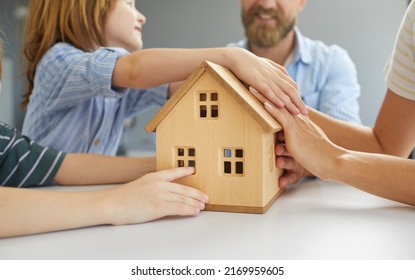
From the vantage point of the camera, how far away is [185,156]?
75 centimetres

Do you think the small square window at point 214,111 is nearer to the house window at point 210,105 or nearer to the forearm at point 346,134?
the house window at point 210,105

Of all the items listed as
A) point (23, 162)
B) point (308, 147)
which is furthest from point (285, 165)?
point (23, 162)

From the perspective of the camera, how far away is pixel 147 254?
0.53 meters

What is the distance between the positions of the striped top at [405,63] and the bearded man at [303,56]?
81cm

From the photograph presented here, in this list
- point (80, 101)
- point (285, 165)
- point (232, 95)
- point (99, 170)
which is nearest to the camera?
point (232, 95)

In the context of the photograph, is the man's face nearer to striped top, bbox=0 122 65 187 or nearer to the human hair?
the human hair

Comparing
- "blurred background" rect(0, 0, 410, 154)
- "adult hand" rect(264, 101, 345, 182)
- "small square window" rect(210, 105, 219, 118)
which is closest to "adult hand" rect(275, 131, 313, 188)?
"adult hand" rect(264, 101, 345, 182)

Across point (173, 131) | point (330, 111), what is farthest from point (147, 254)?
point (330, 111)

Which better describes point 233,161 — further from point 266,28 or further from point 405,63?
point 266,28

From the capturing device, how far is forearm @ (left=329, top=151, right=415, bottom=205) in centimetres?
73

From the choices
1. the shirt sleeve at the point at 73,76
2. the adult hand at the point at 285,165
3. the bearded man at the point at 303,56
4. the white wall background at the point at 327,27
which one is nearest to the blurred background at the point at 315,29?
the white wall background at the point at 327,27

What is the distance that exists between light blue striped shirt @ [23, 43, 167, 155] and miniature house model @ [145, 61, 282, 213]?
0.30 m

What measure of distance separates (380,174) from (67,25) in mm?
974

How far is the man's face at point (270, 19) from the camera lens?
7.02 ft
